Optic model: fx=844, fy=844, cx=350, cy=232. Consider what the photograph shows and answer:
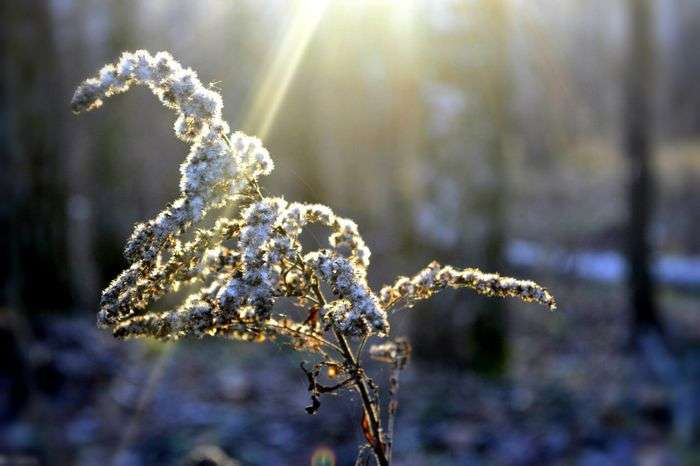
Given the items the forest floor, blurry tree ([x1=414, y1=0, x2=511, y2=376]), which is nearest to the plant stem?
the forest floor

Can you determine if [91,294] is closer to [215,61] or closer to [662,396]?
[662,396]

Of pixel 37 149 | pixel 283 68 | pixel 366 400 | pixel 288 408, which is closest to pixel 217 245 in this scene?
pixel 366 400

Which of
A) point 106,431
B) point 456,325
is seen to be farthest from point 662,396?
point 106,431

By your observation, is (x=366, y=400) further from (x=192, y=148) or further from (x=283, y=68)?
(x=283, y=68)

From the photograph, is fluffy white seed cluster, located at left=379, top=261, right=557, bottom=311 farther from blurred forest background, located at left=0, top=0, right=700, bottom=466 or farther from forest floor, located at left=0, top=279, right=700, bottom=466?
forest floor, located at left=0, top=279, right=700, bottom=466

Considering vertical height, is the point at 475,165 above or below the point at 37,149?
below
